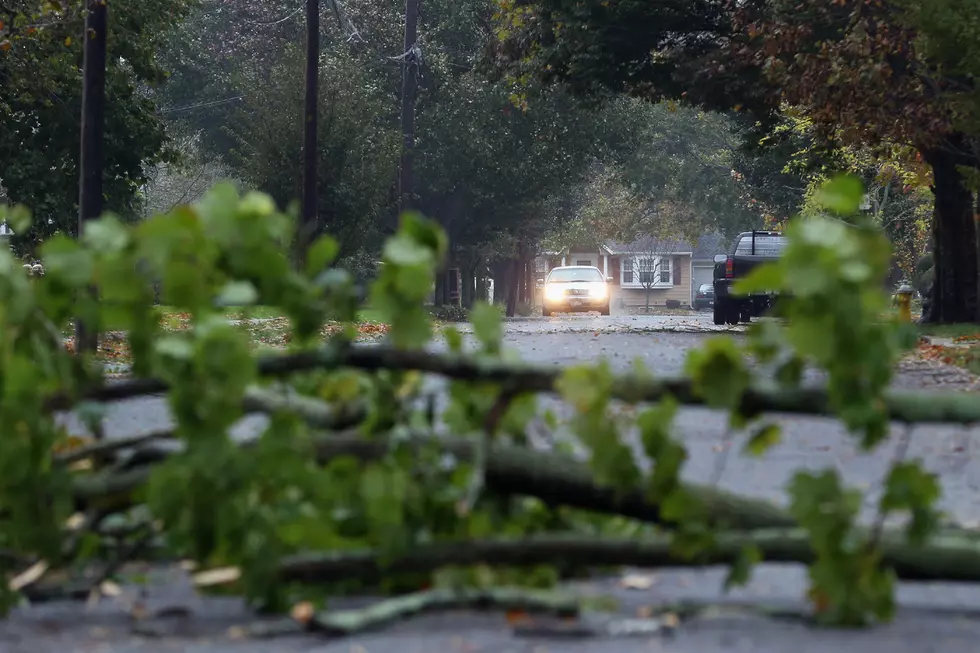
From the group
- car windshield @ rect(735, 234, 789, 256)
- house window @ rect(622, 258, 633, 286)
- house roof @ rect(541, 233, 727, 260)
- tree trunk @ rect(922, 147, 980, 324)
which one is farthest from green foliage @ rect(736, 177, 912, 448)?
house window @ rect(622, 258, 633, 286)

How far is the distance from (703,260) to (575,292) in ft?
228

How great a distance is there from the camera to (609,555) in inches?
198

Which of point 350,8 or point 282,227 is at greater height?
point 350,8

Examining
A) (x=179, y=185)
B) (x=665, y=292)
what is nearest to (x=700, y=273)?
(x=665, y=292)

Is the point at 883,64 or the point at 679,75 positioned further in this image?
the point at 679,75

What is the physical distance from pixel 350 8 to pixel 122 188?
95.2ft

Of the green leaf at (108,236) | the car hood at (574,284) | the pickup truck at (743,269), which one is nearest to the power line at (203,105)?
the car hood at (574,284)

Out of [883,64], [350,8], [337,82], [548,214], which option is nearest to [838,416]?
[883,64]

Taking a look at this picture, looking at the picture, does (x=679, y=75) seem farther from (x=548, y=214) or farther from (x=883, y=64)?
(x=548, y=214)

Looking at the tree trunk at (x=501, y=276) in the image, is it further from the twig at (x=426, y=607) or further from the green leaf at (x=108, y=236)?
the green leaf at (x=108, y=236)

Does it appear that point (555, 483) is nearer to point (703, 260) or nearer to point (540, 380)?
point (540, 380)

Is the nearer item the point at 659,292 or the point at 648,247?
the point at 648,247

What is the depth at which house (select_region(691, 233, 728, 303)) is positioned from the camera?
395ft

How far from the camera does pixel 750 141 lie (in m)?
32.8
